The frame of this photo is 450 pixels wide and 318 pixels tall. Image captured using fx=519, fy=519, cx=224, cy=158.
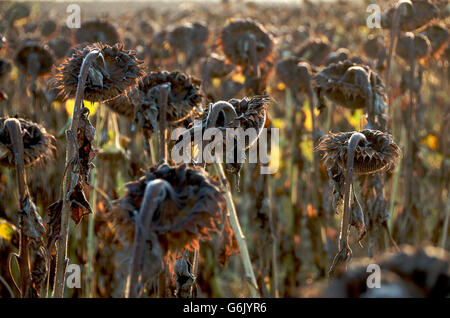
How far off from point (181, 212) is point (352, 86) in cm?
158

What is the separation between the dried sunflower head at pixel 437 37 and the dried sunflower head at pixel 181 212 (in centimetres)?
339

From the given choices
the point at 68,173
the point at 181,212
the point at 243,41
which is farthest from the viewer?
the point at 243,41

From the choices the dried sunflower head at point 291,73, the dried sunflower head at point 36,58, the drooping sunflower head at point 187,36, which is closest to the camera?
the dried sunflower head at point 291,73

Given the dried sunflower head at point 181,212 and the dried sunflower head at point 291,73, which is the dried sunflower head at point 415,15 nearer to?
the dried sunflower head at point 291,73

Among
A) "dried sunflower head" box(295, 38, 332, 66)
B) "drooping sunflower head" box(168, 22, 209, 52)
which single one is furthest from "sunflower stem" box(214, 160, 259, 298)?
"drooping sunflower head" box(168, 22, 209, 52)

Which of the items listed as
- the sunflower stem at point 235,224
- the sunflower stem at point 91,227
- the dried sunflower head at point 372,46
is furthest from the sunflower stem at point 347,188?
the dried sunflower head at point 372,46

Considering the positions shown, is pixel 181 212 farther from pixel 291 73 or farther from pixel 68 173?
pixel 291 73

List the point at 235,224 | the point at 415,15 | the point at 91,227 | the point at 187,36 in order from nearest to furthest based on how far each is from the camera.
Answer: the point at 235,224 → the point at 91,227 → the point at 415,15 → the point at 187,36

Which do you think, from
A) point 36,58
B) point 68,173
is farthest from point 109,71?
point 36,58

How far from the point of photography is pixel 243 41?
11.4 feet

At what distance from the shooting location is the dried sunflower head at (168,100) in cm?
232

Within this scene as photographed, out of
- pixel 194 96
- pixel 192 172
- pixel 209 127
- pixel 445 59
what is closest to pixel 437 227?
pixel 445 59

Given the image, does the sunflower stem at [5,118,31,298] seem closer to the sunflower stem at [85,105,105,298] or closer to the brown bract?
the brown bract

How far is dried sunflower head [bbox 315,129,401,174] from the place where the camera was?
1862mm
